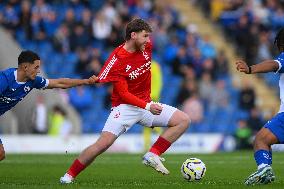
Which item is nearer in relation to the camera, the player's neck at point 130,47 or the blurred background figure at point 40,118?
the player's neck at point 130,47

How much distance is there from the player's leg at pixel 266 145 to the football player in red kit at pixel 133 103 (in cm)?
157

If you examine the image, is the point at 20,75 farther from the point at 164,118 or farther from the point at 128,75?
the point at 164,118

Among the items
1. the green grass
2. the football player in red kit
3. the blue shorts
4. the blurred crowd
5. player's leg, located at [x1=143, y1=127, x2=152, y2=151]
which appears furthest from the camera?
the blurred crowd

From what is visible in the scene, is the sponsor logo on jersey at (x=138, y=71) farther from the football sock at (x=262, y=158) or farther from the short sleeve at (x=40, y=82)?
the football sock at (x=262, y=158)

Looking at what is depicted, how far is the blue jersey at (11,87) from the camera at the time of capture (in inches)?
496

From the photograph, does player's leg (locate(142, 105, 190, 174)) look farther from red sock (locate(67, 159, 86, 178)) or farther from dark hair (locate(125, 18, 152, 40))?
dark hair (locate(125, 18, 152, 40))

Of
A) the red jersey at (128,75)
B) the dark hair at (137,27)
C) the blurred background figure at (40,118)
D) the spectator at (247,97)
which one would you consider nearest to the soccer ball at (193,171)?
the red jersey at (128,75)

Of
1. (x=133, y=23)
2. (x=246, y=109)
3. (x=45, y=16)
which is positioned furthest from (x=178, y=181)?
→ (x=45, y=16)

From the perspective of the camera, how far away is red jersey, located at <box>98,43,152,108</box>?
496 inches

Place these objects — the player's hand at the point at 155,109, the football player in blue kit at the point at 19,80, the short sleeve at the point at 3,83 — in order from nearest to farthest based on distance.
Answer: the player's hand at the point at 155,109 → the short sleeve at the point at 3,83 → the football player in blue kit at the point at 19,80

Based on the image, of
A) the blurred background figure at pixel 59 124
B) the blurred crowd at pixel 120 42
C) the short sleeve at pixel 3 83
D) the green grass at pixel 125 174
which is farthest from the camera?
the blurred crowd at pixel 120 42

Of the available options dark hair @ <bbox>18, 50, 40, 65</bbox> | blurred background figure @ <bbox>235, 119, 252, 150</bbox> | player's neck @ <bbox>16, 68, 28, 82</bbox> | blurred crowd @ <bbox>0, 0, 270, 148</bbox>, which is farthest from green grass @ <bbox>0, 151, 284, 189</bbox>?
blurred crowd @ <bbox>0, 0, 270, 148</bbox>

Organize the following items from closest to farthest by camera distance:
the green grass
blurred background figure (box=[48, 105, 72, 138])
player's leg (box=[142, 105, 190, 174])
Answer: the green grass
player's leg (box=[142, 105, 190, 174])
blurred background figure (box=[48, 105, 72, 138])

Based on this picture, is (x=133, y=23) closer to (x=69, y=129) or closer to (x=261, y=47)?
(x=69, y=129)
